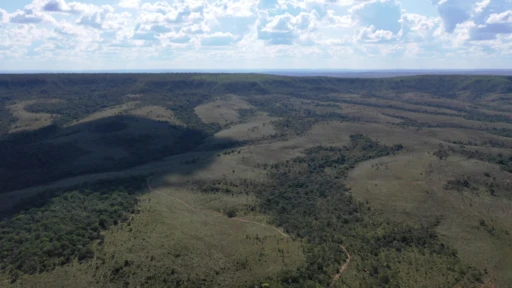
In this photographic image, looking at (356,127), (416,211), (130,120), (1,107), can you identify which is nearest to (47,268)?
(416,211)

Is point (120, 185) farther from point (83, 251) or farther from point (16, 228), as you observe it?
point (83, 251)

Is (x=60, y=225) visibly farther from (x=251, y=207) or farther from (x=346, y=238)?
(x=346, y=238)

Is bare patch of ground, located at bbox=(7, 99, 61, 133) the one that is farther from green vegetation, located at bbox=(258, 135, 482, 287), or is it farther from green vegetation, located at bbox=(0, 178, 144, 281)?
green vegetation, located at bbox=(258, 135, 482, 287)

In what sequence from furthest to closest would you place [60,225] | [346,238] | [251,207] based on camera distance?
[251,207], [346,238], [60,225]

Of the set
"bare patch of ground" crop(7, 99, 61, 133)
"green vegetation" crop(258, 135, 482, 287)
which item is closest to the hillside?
"green vegetation" crop(258, 135, 482, 287)

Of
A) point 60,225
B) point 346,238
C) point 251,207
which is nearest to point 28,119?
point 60,225

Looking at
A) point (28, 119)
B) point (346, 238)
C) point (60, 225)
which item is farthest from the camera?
point (28, 119)

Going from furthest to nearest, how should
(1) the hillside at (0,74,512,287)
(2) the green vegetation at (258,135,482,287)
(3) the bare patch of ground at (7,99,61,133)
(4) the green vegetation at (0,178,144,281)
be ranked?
(3) the bare patch of ground at (7,99,61,133)
(4) the green vegetation at (0,178,144,281)
(1) the hillside at (0,74,512,287)
(2) the green vegetation at (258,135,482,287)
